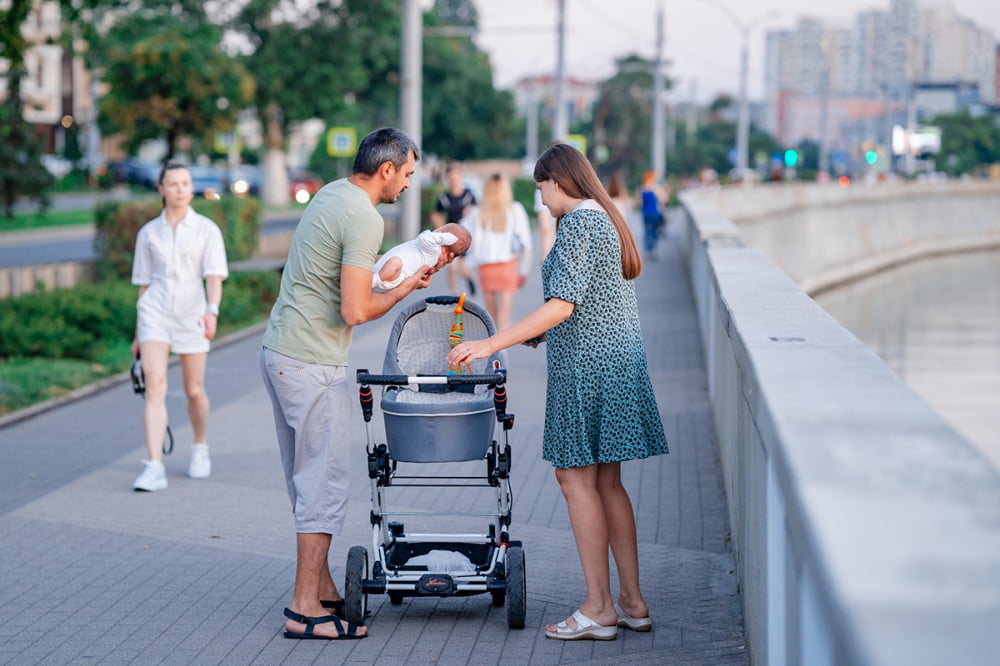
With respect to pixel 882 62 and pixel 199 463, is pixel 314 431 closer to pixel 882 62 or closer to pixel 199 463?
pixel 199 463

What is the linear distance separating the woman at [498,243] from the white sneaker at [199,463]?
13.7 feet

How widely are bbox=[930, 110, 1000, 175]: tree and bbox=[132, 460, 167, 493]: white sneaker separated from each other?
117782 millimetres

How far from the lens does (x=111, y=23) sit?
47.9 meters

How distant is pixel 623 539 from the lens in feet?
18.1

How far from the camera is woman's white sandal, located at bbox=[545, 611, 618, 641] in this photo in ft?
17.6

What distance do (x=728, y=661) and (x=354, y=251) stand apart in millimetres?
1950

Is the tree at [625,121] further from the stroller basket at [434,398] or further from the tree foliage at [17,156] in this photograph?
the stroller basket at [434,398]

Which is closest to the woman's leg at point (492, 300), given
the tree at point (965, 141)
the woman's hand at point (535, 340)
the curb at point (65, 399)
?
the curb at point (65, 399)

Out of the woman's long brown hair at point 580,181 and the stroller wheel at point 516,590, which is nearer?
the woman's long brown hair at point 580,181

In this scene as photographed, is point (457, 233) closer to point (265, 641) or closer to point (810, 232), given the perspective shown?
point (265, 641)

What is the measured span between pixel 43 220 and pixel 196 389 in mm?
33253

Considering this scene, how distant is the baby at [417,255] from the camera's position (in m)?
5.12

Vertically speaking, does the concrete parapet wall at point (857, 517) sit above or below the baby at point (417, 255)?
below

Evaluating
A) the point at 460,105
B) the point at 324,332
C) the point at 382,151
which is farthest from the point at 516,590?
the point at 460,105
